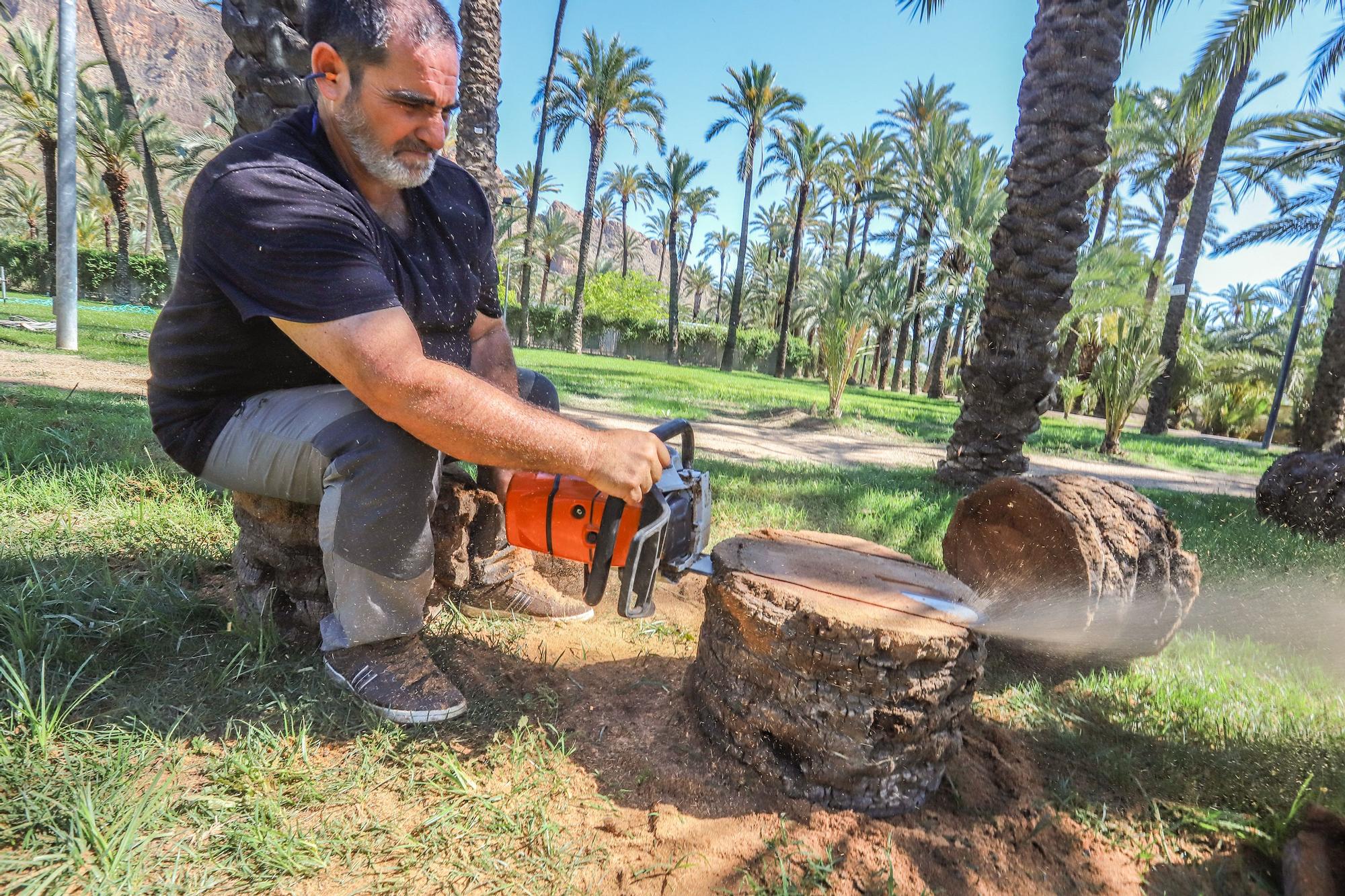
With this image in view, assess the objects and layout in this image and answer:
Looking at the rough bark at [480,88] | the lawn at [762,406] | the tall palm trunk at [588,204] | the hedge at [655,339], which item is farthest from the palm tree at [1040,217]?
the hedge at [655,339]

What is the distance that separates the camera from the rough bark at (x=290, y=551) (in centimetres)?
194

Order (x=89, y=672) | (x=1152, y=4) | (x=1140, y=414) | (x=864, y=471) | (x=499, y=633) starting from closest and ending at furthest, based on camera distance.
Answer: (x=89, y=672), (x=499, y=633), (x=864, y=471), (x=1152, y=4), (x=1140, y=414)

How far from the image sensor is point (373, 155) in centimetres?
173

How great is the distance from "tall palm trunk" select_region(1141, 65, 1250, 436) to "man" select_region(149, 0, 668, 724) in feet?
45.9

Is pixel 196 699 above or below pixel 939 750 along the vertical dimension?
below

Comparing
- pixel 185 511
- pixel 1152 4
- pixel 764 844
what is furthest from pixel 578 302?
pixel 764 844

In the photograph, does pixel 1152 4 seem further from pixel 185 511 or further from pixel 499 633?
Answer: pixel 185 511

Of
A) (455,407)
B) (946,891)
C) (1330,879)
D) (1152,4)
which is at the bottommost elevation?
(946,891)

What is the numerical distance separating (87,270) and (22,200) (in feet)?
47.0

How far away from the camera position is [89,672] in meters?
1.74

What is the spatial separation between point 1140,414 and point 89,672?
30.6 meters

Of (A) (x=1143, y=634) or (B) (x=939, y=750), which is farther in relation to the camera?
(A) (x=1143, y=634)

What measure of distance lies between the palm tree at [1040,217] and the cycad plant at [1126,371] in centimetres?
563

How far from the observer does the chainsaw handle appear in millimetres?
1707
